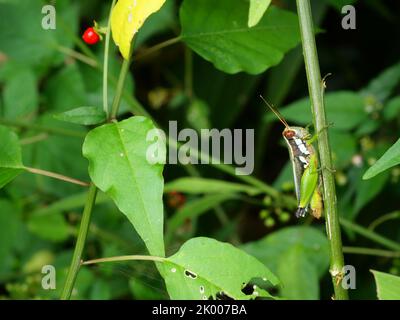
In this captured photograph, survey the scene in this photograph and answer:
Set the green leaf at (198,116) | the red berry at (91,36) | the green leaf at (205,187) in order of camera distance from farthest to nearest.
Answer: the green leaf at (198,116)
the green leaf at (205,187)
the red berry at (91,36)

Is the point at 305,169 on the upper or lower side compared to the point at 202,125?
lower

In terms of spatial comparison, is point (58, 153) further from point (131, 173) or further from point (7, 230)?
point (131, 173)

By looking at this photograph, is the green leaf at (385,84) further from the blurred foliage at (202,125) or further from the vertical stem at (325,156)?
the vertical stem at (325,156)

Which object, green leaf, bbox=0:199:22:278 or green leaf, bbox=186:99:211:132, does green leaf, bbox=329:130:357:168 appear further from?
green leaf, bbox=0:199:22:278

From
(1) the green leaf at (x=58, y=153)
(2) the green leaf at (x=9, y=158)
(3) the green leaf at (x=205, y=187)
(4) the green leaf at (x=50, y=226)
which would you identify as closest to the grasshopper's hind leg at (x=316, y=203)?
(2) the green leaf at (x=9, y=158)

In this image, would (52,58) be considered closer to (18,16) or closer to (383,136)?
(18,16)

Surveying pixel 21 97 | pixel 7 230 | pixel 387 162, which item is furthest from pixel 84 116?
pixel 7 230
